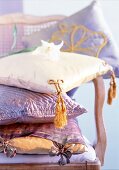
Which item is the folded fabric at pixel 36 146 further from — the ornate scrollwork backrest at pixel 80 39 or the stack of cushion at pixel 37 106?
the ornate scrollwork backrest at pixel 80 39

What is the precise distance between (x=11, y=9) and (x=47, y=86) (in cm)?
107

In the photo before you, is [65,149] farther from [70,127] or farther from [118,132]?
[118,132]

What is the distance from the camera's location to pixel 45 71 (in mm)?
861

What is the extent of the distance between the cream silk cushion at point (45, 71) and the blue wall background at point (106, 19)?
0.68 m

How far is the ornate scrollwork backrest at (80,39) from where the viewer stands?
1312 millimetres

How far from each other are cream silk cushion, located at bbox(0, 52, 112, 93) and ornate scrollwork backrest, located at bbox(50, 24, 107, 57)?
1.04 feet

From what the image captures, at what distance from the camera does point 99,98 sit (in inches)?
41.4

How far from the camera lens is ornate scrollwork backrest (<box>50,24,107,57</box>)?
4.30 feet

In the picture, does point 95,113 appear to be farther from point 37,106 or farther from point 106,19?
point 106,19

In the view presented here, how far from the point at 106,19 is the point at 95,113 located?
0.79 m

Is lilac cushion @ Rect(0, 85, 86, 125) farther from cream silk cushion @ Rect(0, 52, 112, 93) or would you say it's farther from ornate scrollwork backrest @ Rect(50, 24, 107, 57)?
ornate scrollwork backrest @ Rect(50, 24, 107, 57)

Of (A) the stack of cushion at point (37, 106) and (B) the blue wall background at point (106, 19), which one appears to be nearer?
(A) the stack of cushion at point (37, 106)

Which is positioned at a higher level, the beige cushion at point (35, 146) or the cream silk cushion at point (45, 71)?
the cream silk cushion at point (45, 71)

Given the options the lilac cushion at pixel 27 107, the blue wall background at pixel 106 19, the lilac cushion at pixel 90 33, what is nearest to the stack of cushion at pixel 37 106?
the lilac cushion at pixel 27 107
